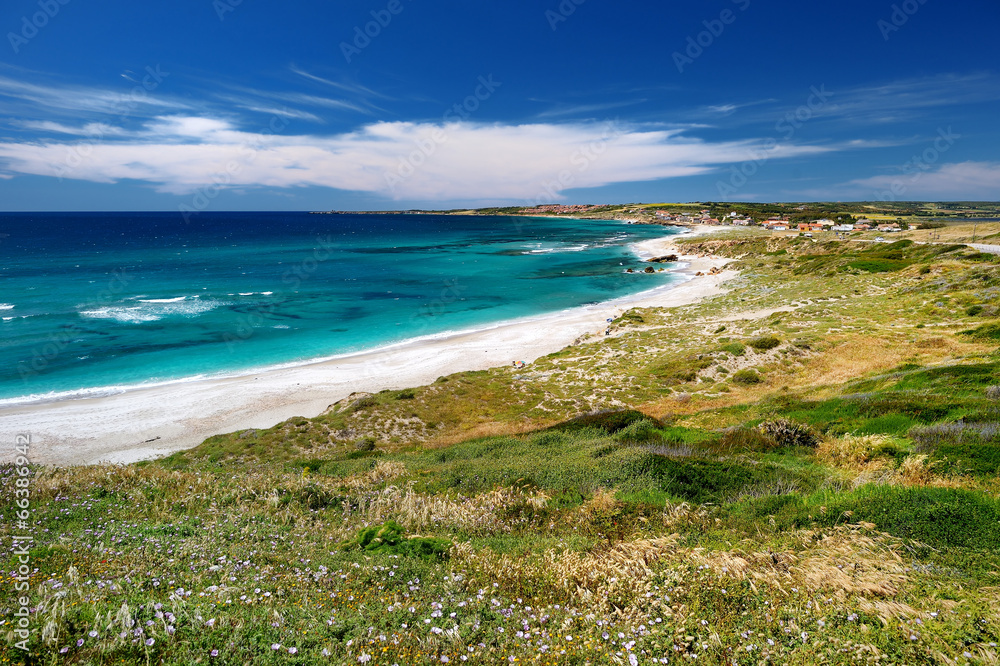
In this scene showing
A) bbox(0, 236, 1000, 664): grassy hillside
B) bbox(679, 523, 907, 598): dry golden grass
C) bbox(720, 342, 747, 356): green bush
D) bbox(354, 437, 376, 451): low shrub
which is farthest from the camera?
bbox(720, 342, 747, 356): green bush

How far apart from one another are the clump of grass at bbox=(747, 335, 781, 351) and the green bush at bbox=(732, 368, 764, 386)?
3586 millimetres

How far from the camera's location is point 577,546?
7129 mm

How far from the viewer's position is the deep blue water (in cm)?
3516

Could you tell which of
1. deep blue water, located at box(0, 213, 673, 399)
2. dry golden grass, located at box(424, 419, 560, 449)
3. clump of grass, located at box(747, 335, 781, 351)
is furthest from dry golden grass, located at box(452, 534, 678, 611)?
deep blue water, located at box(0, 213, 673, 399)

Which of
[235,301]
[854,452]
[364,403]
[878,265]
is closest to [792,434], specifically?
[854,452]

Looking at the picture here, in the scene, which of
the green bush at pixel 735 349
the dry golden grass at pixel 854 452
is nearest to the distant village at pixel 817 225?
the green bush at pixel 735 349

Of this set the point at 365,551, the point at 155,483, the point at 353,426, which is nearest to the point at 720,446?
the point at 365,551

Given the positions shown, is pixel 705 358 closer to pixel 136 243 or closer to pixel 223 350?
pixel 223 350

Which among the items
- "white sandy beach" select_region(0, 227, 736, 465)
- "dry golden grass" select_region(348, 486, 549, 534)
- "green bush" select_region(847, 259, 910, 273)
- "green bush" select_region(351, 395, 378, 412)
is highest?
"green bush" select_region(847, 259, 910, 273)

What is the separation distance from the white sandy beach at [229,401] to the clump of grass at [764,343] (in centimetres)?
1545

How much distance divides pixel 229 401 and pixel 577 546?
27.1 metres

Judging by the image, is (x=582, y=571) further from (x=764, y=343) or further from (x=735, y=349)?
(x=764, y=343)

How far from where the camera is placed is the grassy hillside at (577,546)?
177 inches

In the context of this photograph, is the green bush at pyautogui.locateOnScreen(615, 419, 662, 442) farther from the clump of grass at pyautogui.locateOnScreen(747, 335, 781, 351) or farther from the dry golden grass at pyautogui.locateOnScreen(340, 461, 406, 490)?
the clump of grass at pyautogui.locateOnScreen(747, 335, 781, 351)
